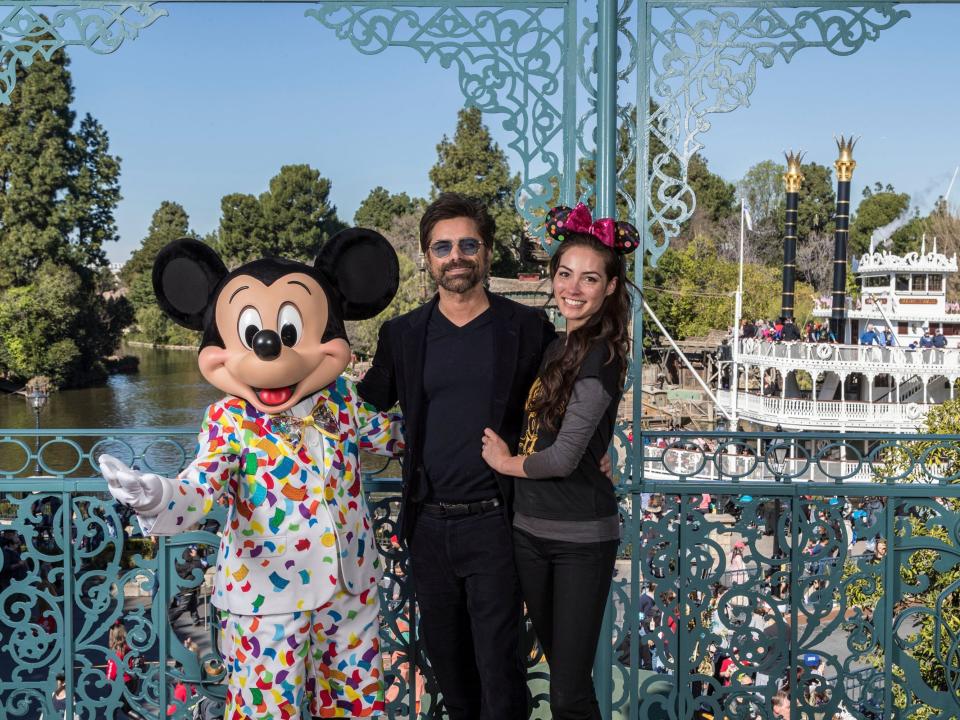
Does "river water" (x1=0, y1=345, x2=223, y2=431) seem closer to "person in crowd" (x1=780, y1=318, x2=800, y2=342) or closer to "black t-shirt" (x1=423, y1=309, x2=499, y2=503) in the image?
"person in crowd" (x1=780, y1=318, x2=800, y2=342)

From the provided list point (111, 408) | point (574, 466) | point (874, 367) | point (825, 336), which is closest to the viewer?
point (574, 466)

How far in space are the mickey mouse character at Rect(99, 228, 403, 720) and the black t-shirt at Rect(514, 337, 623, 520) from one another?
529 millimetres

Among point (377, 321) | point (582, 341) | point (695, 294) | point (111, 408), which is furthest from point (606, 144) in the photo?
point (111, 408)

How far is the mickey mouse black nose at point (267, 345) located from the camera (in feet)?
7.91

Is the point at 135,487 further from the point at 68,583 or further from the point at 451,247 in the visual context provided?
the point at 68,583

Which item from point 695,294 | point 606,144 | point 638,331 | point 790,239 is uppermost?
point 790,239

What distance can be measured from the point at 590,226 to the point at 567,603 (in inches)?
38.4

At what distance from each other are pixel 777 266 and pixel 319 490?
3373 cm

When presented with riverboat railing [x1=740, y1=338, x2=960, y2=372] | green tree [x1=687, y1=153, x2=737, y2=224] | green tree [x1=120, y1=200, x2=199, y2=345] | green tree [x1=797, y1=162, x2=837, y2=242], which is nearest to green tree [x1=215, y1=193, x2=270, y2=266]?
green tree [x1=120, y1=200, x2=199, y2=345]

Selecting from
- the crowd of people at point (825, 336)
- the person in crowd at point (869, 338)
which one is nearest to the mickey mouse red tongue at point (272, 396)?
the crowd of people at point (825, 336)

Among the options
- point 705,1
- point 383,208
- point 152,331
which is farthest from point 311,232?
point 705,1

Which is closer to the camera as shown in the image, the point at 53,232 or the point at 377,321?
the point at 377,321

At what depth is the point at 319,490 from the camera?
8.12 feet

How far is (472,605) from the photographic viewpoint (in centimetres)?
239
